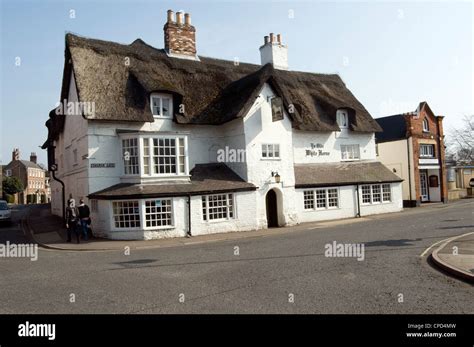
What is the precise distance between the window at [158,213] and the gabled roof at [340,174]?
808 cm

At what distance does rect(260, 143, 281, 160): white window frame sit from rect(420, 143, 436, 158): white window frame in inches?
683

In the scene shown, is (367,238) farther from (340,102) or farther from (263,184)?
(340,102)

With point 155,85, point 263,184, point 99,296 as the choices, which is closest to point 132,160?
point 155,85

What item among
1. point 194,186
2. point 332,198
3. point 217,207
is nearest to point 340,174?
point 332,198

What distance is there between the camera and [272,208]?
859 inches

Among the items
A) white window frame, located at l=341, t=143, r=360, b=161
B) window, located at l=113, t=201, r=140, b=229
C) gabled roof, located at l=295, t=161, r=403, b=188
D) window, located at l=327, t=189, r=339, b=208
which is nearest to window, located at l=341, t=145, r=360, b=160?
white window frame, located at l=341, t=143, r=360, b=161

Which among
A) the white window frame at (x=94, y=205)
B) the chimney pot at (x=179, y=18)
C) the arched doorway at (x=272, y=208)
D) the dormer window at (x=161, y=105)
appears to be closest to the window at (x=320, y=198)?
the arched doorway at (x=272, y=208)

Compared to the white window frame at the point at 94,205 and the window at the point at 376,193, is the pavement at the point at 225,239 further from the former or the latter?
the window at the point at 376,193

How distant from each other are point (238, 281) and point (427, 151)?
1167 inches

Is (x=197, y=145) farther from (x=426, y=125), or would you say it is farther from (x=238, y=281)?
(x=426, y=125)

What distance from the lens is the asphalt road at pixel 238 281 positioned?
276 inches

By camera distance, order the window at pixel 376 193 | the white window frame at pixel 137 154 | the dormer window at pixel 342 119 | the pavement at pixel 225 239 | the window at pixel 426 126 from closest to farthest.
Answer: the pavement at pixel 225 239
the white window frame at pixel 137 154
the window at pixel 376 193
the dormer window at pixel 342 119
the window at pixel 426 126

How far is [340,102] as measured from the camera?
2638 centimetres

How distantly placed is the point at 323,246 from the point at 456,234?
19.2 ft
